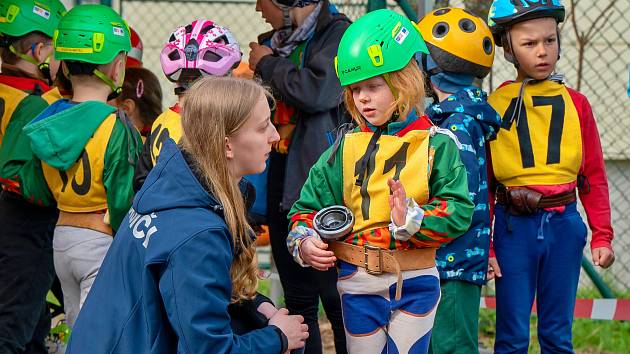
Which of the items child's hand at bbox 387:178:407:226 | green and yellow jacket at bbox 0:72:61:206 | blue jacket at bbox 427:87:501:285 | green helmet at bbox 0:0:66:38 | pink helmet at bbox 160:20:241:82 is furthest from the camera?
green helmet at bbox 0:0:66:38

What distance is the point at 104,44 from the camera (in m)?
4.62

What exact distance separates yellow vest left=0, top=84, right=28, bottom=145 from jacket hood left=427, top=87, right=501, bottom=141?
213 cm

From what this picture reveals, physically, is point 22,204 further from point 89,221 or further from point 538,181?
point 538,181

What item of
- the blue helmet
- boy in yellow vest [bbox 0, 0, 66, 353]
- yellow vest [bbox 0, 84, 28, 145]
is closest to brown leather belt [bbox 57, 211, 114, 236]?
boy in yellow vest [bbox 0, 0, 66, 353]

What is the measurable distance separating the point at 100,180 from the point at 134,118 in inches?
45.6

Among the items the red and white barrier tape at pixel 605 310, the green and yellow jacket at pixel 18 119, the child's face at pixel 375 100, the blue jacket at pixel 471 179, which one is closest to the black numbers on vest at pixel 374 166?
the child's face at pixel 375 100

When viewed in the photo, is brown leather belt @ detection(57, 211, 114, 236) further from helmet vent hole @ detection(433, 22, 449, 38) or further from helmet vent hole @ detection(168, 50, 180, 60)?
helmet vent hole @ detection(433, 22, 449, 38)

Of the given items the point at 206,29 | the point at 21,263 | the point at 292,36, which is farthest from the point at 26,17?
the point at 292,36

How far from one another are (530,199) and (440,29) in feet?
2.82

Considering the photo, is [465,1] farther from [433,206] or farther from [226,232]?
[226,232]

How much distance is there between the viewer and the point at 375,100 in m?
3.69

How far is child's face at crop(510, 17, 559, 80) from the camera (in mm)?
4301

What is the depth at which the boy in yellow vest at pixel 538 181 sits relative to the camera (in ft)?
14.2

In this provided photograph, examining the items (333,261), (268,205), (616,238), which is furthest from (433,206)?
(616,238)
